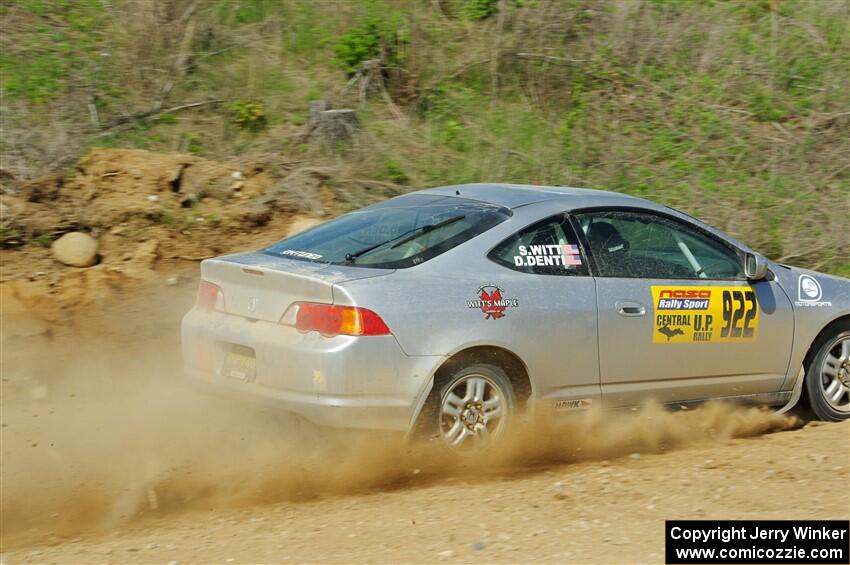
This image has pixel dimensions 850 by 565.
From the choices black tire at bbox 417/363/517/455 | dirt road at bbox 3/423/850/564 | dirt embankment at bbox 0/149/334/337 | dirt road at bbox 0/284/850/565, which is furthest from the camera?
dirt embankment at bbox 0/149/334/337

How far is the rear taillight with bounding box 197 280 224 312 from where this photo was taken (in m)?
5.96

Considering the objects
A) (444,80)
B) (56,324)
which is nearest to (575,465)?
(56,324)

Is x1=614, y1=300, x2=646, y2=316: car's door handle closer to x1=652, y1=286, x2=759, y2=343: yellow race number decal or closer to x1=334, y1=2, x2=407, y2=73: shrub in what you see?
x1=652, y1=286, x2=759, y2=343: yellow race number decal

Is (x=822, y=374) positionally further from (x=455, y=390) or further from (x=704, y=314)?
(x=455, y=390)

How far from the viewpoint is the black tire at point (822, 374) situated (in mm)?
7027

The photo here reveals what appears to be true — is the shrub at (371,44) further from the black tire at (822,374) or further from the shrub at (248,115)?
the black tire at (822,374)

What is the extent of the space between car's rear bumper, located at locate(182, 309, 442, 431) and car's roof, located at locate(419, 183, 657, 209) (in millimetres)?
1317

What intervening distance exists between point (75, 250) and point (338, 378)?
443cm

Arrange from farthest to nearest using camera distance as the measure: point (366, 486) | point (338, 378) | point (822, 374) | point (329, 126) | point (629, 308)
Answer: point (329, 126) → point (822, 374) → point (629, 308) → point (366, 486) → point (338, 378)

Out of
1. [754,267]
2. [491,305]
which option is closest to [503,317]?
[491,305]

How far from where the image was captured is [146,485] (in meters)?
5.64

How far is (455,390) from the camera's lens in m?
5.62

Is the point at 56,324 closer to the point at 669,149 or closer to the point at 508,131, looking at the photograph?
the point at 508,131

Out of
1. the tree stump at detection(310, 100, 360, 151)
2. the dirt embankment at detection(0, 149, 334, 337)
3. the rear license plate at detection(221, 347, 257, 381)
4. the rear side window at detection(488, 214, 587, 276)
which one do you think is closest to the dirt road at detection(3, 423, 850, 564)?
the rear license plate at detection(221, 347, 257, 381)
